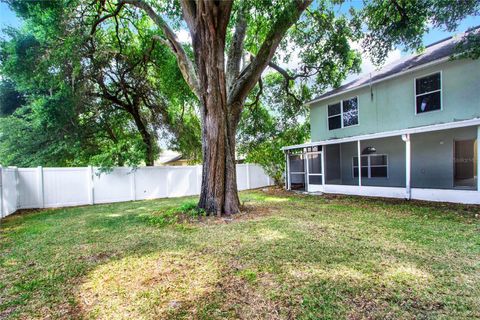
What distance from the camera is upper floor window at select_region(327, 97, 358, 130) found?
11.5 m

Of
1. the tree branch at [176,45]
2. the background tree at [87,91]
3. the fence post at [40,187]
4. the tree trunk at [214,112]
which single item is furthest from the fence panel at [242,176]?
the fence post at [40,187]

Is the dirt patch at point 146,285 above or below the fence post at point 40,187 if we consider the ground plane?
below

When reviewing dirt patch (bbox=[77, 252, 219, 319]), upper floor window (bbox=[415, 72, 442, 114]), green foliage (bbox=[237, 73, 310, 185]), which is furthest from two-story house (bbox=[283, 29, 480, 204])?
dirt patch (bbox=[77, 252, 219, 319])

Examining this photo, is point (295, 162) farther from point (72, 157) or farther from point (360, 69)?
point (72, 157)

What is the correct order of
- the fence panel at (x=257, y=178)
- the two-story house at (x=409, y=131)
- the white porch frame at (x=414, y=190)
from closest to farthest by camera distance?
the white porch frame at (x=414, y=190) < the two-story house at (x=409, y=131) < the fence panel at (x=257, y=178)

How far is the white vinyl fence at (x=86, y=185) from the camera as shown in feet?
26.0

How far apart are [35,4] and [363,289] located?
10179mm

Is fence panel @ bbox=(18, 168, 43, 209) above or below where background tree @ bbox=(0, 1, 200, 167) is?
below

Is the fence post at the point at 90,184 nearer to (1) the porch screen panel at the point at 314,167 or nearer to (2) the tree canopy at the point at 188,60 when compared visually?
(2) the tree canopy at the point at 188,60

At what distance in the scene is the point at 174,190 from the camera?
39.6 ft

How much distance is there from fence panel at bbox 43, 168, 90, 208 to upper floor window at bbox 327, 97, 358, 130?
11.6 m

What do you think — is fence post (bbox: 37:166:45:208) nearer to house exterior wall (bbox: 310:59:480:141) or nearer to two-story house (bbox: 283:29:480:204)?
two-story house (bbox: 283:29:480:204)

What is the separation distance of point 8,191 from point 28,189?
1.23m

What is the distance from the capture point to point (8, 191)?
7309 millimetres
